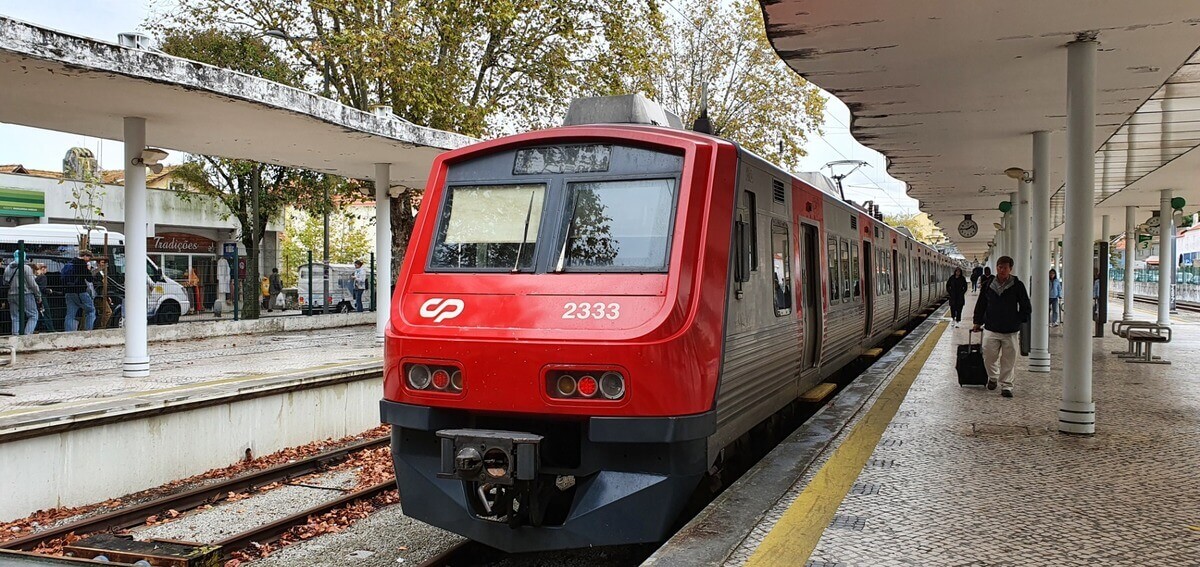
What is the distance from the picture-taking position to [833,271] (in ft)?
32.8

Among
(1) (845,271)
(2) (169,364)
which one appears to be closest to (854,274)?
(1) (845,271)

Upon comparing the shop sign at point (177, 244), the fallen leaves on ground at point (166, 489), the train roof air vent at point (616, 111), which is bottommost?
the fallen leaves on ground at point (166, 489)

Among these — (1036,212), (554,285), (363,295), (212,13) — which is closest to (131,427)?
(554,285)

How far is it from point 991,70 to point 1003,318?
9.68 feet

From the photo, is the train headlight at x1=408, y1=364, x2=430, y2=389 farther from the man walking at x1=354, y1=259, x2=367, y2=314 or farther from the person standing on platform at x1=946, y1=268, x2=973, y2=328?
the man walking at x1=354, y1=259, x2=367, y2=314

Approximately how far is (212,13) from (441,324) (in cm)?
1882

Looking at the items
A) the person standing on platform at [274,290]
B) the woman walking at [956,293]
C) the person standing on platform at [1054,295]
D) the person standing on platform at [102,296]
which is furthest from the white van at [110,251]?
the person standing on platform at [1054,295]

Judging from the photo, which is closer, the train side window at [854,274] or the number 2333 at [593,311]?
the number 2333 at [593,311]

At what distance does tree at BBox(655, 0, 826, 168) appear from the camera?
1195 inches

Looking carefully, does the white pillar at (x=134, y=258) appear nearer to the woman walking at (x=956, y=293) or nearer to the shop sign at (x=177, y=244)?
the shop sign at (x=177, y=244)

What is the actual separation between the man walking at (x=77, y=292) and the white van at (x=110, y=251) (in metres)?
1.59

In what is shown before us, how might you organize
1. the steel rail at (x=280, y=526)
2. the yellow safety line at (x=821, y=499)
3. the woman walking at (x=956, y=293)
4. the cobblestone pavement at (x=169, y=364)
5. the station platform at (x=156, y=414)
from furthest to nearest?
the woman walking at (x=956, y=293) → the cobblestone pavement at (x=169, y=364) → the station platform at (x=156, y=414) → the steel rail at (x=280, y=526) → the yellow safety line at (x=821, y=499)

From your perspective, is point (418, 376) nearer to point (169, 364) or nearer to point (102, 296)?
point (169, 364)

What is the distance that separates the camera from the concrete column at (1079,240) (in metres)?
7.96
